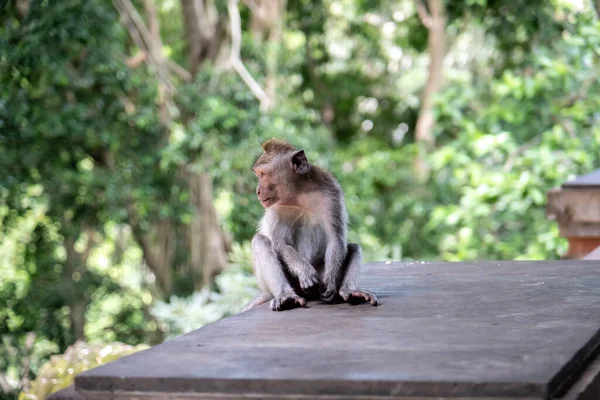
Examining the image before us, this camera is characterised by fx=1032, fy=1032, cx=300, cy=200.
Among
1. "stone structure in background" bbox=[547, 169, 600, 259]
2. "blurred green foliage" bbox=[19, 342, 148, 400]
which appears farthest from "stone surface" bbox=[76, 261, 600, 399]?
"blurred green foliage" bbox=[19, 342, 148, 400]

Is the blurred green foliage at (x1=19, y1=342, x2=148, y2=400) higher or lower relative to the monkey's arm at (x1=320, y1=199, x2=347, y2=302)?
lower

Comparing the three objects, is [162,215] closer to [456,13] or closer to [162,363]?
[456,13]

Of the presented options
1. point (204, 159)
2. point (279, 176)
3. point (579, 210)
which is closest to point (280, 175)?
point (279, 176)

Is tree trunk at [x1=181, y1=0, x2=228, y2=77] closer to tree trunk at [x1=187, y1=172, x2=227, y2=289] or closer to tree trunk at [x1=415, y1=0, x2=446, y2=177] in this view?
tree trunk at [x1=187, y1=172, x2=227, y2=289]

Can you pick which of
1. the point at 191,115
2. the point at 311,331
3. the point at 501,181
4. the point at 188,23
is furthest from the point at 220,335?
the point at 188,23

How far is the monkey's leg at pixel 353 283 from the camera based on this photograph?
3.34 meters

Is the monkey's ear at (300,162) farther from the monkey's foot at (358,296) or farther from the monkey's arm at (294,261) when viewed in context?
the monkey's foot at (358,296)

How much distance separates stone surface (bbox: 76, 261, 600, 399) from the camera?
1985 mm

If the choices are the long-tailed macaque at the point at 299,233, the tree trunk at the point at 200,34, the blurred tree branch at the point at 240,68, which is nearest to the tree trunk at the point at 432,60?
the tree trunk at the point at 200,34

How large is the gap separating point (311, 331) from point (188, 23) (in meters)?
7.57

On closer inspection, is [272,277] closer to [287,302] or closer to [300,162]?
[287,302]

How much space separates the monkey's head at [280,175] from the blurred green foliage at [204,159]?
403cm

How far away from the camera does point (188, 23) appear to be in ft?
32.7

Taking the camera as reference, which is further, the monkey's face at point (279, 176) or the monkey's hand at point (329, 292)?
the monkey's face at point (279, 176)
